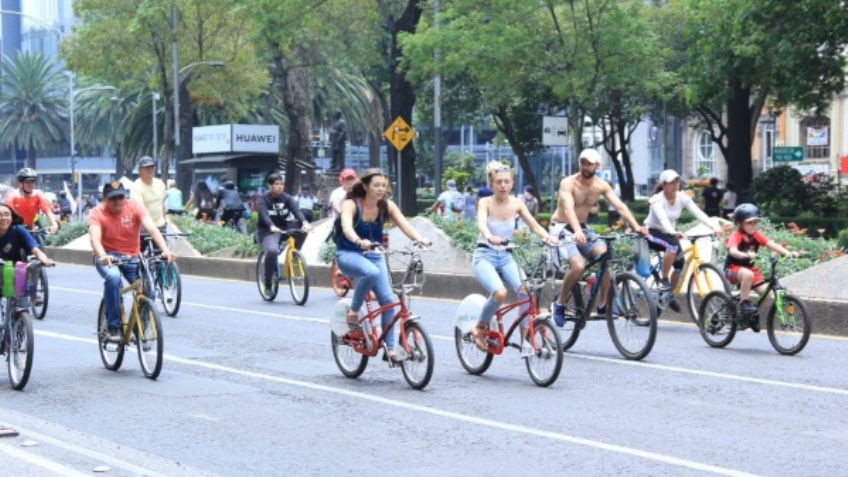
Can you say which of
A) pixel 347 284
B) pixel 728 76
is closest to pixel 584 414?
pixel 347 284

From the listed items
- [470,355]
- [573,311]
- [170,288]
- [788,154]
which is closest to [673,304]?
[573,311]

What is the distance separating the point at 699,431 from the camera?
9.55 m

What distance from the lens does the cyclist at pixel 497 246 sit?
11773 mm

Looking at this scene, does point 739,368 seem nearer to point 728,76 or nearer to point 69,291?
point 69,291

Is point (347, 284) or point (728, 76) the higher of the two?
point (728, 76)

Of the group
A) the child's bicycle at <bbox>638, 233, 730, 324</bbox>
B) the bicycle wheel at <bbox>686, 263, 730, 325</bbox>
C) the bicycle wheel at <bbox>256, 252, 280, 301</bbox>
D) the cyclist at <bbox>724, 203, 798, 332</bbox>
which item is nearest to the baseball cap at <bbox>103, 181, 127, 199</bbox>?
the child's bicycle at <bbox>638, 233, 730, 324</bbox>

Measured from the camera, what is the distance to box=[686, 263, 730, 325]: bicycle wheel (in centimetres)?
1503

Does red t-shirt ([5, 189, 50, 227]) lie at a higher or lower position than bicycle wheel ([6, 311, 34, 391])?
higher

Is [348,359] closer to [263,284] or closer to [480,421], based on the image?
[480,421]

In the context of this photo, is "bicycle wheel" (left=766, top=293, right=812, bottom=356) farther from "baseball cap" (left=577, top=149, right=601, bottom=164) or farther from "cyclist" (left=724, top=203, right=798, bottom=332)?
"baseball cap" (left=577, top=149, right=601, bottom=164)

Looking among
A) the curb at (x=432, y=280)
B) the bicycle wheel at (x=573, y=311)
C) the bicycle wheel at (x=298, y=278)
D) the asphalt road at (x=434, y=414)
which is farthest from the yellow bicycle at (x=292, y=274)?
the bicycle wheel at (x=573, y=311)

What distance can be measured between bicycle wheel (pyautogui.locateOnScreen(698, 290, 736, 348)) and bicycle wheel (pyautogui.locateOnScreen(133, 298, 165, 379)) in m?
5.16

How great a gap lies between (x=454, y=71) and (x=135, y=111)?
3702 cm

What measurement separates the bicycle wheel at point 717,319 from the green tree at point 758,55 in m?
20.3
